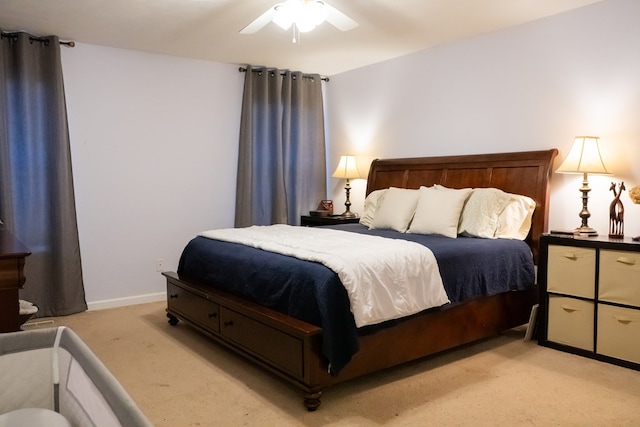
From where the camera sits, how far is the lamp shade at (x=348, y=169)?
5.23m

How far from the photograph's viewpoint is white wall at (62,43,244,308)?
4.36m

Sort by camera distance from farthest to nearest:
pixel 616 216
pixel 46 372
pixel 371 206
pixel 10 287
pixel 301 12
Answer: pixel 371 206, pixel 616 216, pixel 301 12, pixel 10 287, pixel 46 372

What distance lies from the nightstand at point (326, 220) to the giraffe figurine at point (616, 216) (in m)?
2.40

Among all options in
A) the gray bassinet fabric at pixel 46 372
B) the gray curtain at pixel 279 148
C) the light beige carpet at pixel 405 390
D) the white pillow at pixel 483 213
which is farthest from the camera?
the gray curtain at pixel 279 148

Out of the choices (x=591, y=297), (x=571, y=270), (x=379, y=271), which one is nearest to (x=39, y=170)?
(x=379, y=271)

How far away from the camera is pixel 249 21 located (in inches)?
147

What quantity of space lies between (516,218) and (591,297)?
2.46 feet

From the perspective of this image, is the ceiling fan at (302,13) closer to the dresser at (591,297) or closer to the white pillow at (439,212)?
the white pillow at (439,212)

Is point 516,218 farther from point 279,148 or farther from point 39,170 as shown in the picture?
point 39,170

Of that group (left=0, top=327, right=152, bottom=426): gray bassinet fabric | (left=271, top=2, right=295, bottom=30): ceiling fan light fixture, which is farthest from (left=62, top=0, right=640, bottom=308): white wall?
(left=0, top=327, right=152, bottom=426): gray bassinet fabric

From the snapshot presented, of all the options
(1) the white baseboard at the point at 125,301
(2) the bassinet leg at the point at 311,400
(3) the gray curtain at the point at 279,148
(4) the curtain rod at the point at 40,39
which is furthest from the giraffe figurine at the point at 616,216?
(4) the curtain rod at the point at 40,39

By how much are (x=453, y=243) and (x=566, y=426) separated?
1.26 m

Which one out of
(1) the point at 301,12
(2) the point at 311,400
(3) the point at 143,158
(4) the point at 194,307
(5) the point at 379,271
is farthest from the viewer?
(3) the point at 143,158

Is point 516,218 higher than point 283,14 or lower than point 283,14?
lower
